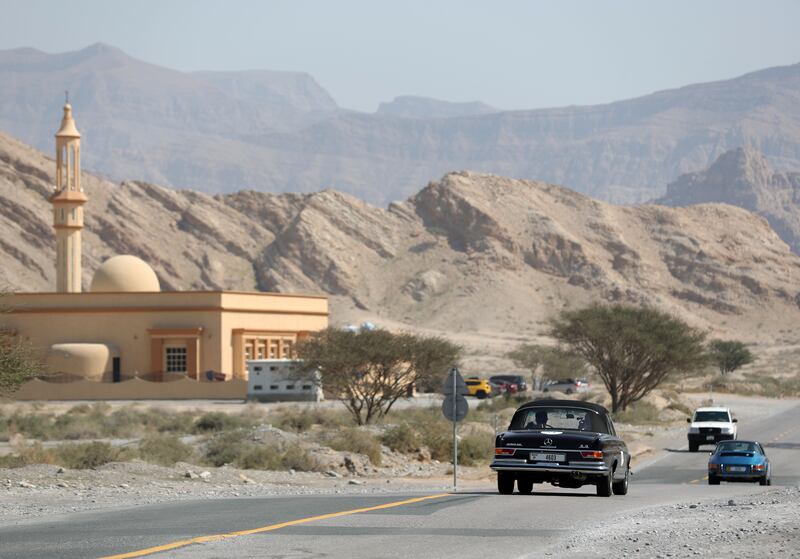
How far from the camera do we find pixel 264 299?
234 feet

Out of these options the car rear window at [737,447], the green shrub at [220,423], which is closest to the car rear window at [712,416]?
the car rear window at [737,447]

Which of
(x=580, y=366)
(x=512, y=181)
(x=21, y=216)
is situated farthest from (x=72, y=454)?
(x=512, y=181)

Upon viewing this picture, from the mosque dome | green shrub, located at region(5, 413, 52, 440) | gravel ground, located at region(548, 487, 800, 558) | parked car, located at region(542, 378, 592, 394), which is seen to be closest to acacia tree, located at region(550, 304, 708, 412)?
parked car, located at region(542, 378, 592, 394)

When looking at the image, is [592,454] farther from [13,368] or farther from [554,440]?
[13,368]

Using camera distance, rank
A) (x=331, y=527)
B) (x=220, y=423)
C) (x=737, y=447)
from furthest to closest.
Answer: (x=220, y=423)
(x=737, y=447)
(x=331, y=527)

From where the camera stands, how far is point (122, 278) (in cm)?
7175

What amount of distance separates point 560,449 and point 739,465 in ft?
35.8

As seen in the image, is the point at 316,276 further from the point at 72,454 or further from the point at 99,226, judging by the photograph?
the point at 72,454

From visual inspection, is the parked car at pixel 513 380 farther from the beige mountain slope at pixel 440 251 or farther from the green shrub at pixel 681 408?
the beige mountain slope at pixel 440 251

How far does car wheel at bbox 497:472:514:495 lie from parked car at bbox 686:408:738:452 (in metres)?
22.6

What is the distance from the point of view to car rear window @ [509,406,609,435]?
19750mm

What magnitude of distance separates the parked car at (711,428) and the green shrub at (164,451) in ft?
53.7

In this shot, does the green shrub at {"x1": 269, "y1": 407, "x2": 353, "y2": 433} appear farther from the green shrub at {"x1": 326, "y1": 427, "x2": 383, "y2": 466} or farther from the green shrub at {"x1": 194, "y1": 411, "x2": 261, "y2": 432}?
the green shrub at {"x1": 326, "y1": 427, "x2": 383, "y2": 466}

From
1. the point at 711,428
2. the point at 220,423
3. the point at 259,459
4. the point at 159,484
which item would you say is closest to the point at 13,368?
the point at 159,484
